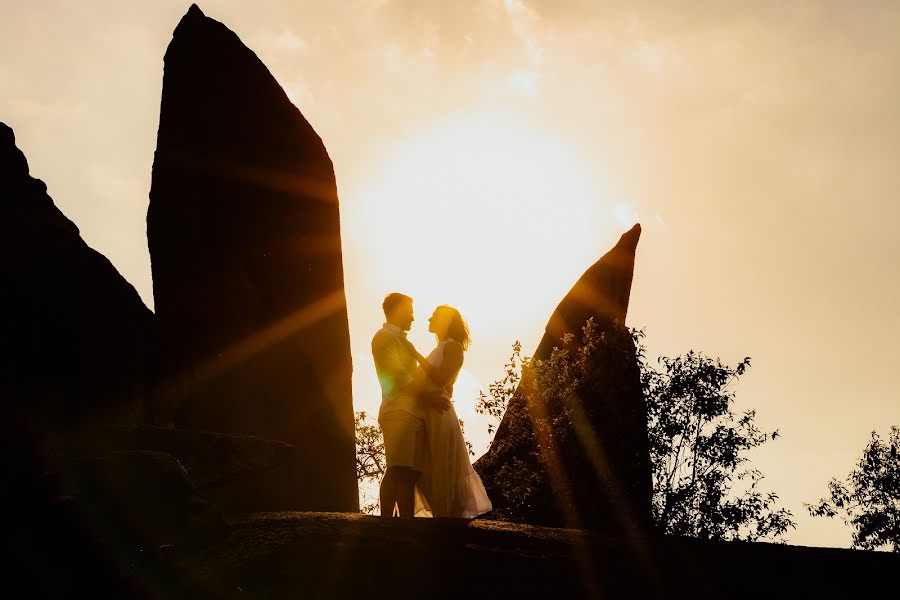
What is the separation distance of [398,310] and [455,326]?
0.61 m

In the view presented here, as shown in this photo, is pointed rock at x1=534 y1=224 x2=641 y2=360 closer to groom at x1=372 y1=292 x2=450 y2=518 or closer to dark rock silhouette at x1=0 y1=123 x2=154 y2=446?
groom at x1=372 y1=292 x2=450 y2=518

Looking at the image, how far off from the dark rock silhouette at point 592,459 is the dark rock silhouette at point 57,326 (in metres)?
11.5

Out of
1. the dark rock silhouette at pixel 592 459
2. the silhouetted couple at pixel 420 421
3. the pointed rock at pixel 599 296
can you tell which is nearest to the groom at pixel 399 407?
the silhouetted couple at pixel 420 421

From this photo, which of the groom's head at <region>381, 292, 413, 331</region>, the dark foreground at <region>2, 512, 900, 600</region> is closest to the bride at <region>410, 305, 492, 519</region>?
the groom's head at <region>381, 292, 413, 331</region>

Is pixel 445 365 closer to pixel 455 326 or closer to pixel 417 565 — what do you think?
pixel 455 326

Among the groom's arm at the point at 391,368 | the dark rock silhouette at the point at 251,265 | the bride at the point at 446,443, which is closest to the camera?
the groom's arm at the point at 391,368

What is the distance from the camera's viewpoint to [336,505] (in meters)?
13.3

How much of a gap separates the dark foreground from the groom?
280cm

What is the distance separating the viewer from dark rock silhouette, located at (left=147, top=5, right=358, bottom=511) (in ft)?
43.4

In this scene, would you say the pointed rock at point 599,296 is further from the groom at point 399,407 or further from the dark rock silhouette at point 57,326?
the dark rock silhouette at point 57,326

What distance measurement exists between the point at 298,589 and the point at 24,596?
1187 mm

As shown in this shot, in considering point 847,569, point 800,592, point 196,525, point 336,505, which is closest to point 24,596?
point 196,525

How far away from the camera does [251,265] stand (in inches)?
557

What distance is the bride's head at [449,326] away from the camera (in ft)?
29.0
